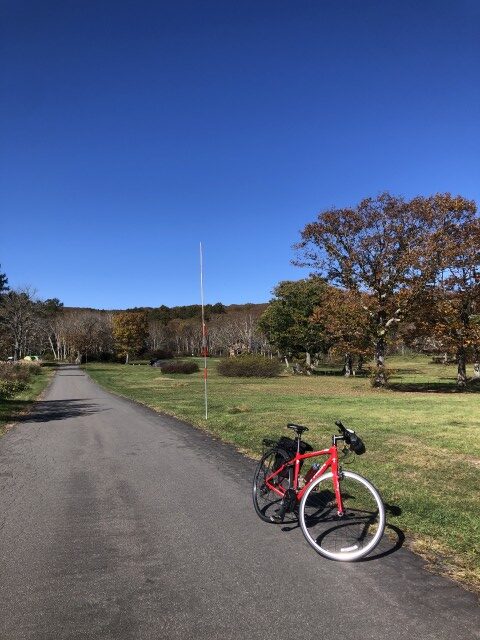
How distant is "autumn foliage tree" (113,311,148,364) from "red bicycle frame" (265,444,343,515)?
8363 cm

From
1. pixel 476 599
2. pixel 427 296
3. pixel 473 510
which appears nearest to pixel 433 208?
pixel 427 296

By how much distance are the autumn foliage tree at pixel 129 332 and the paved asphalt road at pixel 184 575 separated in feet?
267

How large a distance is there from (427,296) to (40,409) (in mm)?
19339

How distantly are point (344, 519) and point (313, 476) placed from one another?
2.27 feet

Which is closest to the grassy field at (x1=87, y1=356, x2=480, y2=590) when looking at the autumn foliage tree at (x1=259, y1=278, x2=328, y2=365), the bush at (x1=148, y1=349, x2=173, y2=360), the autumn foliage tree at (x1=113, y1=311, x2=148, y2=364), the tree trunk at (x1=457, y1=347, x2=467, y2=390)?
the tree trunk at (x1=457, y1=347, x2=467, y2=390)

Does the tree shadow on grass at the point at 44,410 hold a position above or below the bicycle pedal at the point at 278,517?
below

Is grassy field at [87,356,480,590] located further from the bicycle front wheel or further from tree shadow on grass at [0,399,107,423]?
tree shadow on grass at [0,399,107,423]

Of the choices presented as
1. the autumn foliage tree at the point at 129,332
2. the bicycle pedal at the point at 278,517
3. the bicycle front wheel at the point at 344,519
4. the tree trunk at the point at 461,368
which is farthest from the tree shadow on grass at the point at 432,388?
the autumn foliage tree at the point at 129,332

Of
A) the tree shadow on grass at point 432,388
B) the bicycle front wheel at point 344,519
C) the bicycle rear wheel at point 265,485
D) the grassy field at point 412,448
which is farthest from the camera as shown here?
the tree shadow on grass at point 432,388

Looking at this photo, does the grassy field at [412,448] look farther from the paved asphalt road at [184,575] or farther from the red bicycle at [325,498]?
the paved asphalt road at [184,575]

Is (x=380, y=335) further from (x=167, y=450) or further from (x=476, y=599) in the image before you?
(x=476, y=599)

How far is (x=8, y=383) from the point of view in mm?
27734

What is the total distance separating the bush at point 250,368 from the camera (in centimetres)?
4431

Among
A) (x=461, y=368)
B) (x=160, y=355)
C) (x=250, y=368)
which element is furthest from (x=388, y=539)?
(x=160, y=355)
